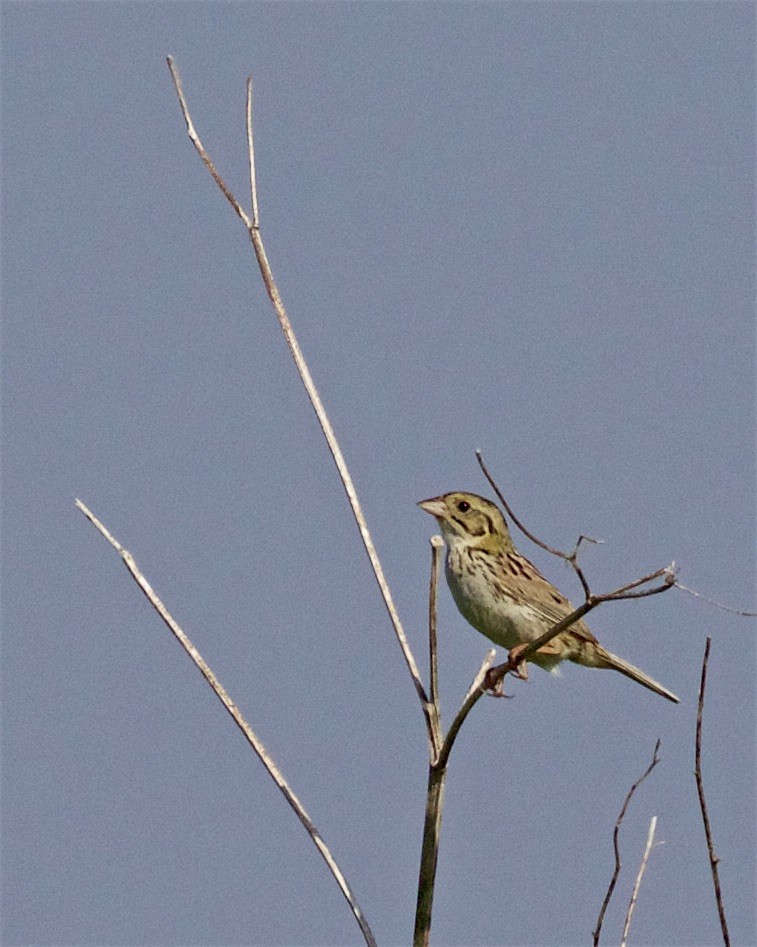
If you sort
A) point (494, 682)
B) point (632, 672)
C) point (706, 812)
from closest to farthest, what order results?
point (706, 812), point (494, 682), point (632, 672)

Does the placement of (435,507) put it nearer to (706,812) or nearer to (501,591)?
(501,591)

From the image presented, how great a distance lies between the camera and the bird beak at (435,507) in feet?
25.6

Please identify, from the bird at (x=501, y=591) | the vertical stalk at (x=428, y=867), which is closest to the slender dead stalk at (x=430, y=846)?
the vertical stalk at (x=428, y=867)

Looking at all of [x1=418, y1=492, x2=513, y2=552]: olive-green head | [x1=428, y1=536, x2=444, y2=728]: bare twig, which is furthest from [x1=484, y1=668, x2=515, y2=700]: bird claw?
[x1=418, y1=492, x2=513, y2=552]: olive-green head

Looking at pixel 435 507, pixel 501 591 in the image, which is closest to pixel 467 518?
pixel 435 507

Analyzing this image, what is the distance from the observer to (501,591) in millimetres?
7594

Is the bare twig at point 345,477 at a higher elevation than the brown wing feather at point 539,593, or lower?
lower

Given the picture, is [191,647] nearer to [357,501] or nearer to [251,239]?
[357,501]

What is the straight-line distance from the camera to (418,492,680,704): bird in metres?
7.45

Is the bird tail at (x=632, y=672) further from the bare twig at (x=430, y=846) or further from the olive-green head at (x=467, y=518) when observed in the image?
the bare twig at (x=430, y=846)

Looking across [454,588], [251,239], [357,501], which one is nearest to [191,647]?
[357,501]

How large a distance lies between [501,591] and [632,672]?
772 millimetres

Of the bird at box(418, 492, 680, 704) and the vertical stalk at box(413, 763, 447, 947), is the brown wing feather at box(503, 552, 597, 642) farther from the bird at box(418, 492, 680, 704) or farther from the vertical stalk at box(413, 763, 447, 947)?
the vertical stalk at box(413, 763, 447, 947)

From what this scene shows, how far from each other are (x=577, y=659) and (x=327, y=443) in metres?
3.47
